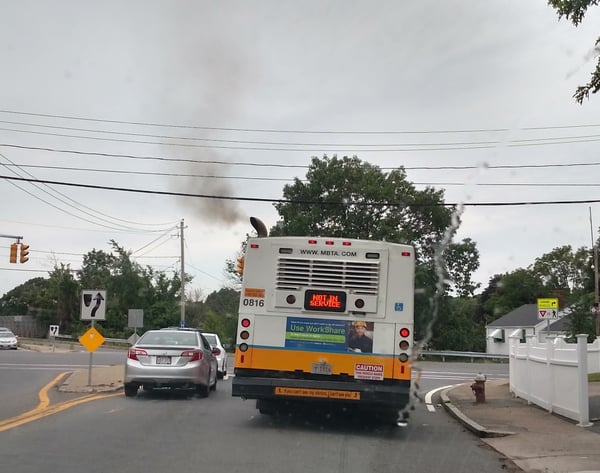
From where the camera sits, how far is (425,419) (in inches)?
505

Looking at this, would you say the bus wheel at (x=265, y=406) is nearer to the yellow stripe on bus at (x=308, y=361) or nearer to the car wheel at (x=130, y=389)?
the yellow stripe on bus at (x=308, y=361)

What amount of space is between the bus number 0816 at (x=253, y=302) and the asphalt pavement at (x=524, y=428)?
3.99 meters

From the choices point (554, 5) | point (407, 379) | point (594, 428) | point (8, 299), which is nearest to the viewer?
point (554, 5)

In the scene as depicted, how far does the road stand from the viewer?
7.62 metres

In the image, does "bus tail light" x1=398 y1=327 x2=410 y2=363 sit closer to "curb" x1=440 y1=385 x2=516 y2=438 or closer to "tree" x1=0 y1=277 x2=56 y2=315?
"curb" x1=440 y1=385 x2=516 y2=438

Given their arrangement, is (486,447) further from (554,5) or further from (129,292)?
(129,292)

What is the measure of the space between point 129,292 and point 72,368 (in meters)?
37.7

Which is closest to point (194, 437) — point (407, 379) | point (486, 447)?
point (407, 379)

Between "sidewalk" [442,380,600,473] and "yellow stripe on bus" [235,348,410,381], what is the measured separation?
1763 millimetres

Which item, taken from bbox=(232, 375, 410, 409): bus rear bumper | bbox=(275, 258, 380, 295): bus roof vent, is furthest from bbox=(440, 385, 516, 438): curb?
bbox=(275, 258, 380, 295): bus roof vent

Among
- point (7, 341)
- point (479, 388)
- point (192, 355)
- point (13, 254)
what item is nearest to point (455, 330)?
point (13, 254)

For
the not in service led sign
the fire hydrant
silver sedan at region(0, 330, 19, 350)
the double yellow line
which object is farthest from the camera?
silver sedan at region(0, 330, 19, 350)

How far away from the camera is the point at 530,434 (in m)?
10.6

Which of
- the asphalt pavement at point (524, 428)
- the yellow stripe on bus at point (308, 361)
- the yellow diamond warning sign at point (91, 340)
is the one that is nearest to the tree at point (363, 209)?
the asphalt pavement at point (524, 428)
